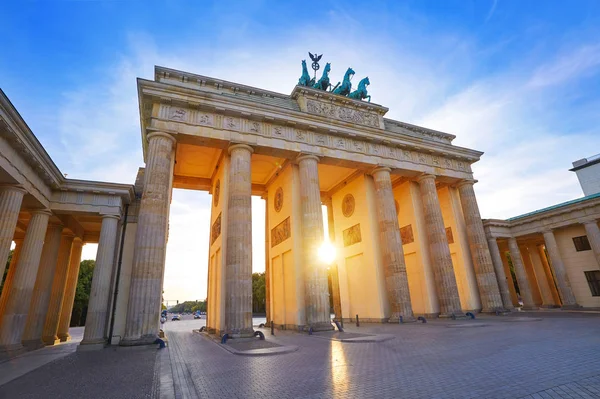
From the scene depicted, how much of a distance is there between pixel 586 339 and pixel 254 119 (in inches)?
650

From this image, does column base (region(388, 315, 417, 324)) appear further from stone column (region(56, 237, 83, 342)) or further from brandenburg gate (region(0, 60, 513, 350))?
stone column (region(56, 237, 83, 342))

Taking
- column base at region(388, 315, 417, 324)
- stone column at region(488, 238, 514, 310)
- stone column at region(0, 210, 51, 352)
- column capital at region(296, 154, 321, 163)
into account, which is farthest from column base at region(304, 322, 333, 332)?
stone column at region(488, 238, 514, 310)

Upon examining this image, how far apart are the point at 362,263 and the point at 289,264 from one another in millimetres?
5790

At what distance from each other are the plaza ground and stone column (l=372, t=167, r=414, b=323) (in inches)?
335

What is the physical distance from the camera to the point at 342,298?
2286 centimetres

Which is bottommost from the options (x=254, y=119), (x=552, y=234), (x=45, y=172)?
(x=552, y=234)

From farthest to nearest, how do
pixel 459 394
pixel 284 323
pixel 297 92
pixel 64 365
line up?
1. pixel 297 92
2. pixel 284 323
3. pixel 64 365
4. pixel 459 394

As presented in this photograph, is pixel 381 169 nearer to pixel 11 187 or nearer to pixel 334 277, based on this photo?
pixel 334 277

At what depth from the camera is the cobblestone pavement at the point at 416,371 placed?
459 cm

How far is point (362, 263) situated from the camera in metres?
21.2

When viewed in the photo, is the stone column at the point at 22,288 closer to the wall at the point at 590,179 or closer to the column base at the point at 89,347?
the column base at the point at 89,347

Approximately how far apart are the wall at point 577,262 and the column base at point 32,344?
38309 mm

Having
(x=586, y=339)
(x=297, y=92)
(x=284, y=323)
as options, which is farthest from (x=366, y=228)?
(x=586, y=339)

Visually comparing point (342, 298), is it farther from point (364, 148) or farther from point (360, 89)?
point (360, 89)
